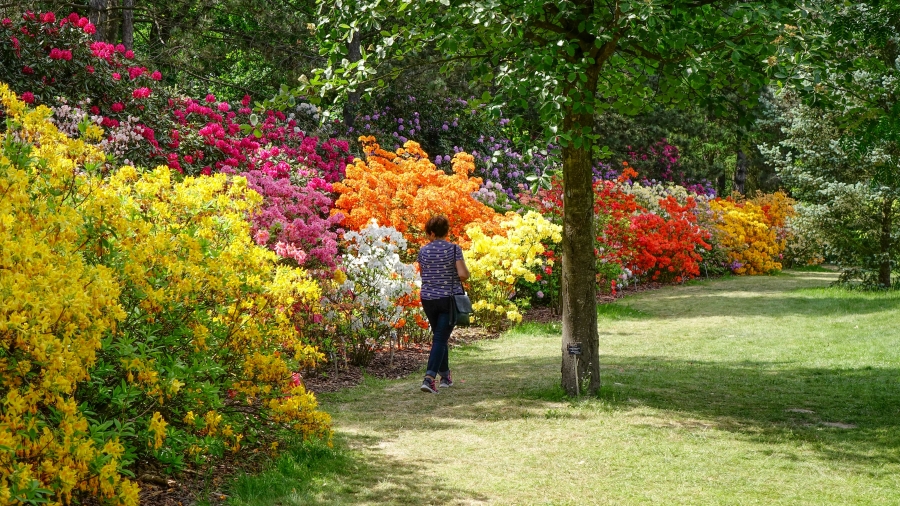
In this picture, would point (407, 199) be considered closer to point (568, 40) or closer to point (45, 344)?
point (568, 40)

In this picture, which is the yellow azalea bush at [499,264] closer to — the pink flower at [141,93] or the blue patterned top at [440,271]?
the blue patterned top at [440,271]

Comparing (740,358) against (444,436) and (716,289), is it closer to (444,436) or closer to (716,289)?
(444,436)

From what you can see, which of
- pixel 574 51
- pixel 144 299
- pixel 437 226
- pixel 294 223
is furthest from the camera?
pixel 294 223

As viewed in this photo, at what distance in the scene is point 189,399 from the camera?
4.31 metres

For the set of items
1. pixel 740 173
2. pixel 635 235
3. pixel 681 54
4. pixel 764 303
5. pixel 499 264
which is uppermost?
pixel 740 173

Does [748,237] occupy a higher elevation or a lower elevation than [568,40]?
lower

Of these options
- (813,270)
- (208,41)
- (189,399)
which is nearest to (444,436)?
(189,399)

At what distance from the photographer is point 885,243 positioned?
15.8 m

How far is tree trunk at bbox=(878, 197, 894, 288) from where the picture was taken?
51.2 feet

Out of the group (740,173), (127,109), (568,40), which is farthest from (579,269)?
(740,173)

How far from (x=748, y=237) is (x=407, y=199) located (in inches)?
542

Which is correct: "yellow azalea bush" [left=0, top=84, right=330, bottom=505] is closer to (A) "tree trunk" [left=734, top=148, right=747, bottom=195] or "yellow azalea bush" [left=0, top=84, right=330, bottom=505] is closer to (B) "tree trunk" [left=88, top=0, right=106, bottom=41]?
(B) "tree trunk" [left=88, top=0, right=106, bottom=41]

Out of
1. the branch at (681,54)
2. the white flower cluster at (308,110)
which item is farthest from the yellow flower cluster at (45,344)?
the white flower cluster at (308,110)

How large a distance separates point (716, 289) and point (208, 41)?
13394 mm
